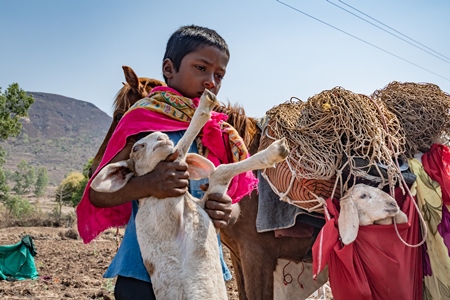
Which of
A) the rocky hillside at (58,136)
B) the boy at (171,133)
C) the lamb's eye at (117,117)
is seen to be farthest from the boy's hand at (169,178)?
the rocky hillside at (58,136)

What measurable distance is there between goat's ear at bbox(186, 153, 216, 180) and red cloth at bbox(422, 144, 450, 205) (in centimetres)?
167

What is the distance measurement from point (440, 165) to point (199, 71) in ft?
5.13

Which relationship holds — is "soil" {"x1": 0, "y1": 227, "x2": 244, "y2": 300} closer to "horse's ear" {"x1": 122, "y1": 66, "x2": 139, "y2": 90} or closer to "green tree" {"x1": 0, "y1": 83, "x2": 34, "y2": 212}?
"horse's ear" {"x1": 122, "y1": 66, "x2": 139, "y2": 90}

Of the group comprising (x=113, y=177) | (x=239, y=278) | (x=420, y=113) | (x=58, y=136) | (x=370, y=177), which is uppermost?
(x=58, y=136)

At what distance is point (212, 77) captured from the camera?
68.5 inches

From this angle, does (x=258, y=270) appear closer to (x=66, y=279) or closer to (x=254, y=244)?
(x=254, y=244)

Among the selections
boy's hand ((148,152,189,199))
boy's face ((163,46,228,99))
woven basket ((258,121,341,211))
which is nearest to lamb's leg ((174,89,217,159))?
boy's hand ((148,152,189,199))

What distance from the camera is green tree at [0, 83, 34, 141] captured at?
60.3 ft

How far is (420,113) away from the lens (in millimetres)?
2633

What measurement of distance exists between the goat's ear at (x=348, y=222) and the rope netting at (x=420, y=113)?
580 mm

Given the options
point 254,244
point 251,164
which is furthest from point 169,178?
point 254,244

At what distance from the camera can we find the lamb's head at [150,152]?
118cm

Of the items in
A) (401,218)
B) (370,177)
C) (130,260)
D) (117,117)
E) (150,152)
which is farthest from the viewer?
(117,117)

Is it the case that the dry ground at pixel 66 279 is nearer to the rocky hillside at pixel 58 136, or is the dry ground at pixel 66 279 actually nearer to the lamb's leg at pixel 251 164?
the lamb's leg at pixel 251 164
